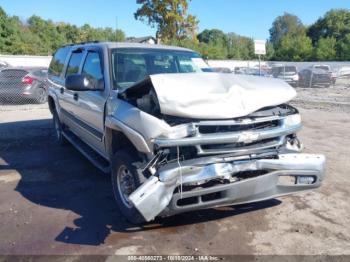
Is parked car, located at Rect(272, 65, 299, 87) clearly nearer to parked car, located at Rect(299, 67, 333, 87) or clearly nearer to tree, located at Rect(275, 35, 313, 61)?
parked car, located at Rect(299, 67, 333, 87)

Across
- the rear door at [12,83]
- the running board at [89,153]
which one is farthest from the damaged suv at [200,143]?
the rear door at [12,83]

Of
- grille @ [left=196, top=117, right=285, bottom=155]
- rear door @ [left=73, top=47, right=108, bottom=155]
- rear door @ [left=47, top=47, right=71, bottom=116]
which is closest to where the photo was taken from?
grille @ [left=196, top=117, right=285, bottom=155]

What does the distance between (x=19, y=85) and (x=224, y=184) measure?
41.8 feet

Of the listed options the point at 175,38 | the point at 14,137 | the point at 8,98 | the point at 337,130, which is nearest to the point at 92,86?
the point at 14,137

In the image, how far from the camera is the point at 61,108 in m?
7.09

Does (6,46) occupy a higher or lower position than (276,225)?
higher

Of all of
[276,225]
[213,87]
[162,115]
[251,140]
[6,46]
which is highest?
[6,46]

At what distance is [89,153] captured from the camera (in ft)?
18.7

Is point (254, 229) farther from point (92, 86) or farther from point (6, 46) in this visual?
point (6, 46)

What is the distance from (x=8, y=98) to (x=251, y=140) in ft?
Result: 42.8

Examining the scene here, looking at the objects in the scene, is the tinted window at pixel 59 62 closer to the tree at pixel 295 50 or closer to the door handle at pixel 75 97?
the door handle at pixel 75 97

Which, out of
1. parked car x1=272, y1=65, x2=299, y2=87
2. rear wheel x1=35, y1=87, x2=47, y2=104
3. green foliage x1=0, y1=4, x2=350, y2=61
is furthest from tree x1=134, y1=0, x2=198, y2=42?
rear wheel x1=35, y1=87, x2=47, y2=104

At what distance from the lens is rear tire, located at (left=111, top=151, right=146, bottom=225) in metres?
3.68

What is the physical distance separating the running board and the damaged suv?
619mm
